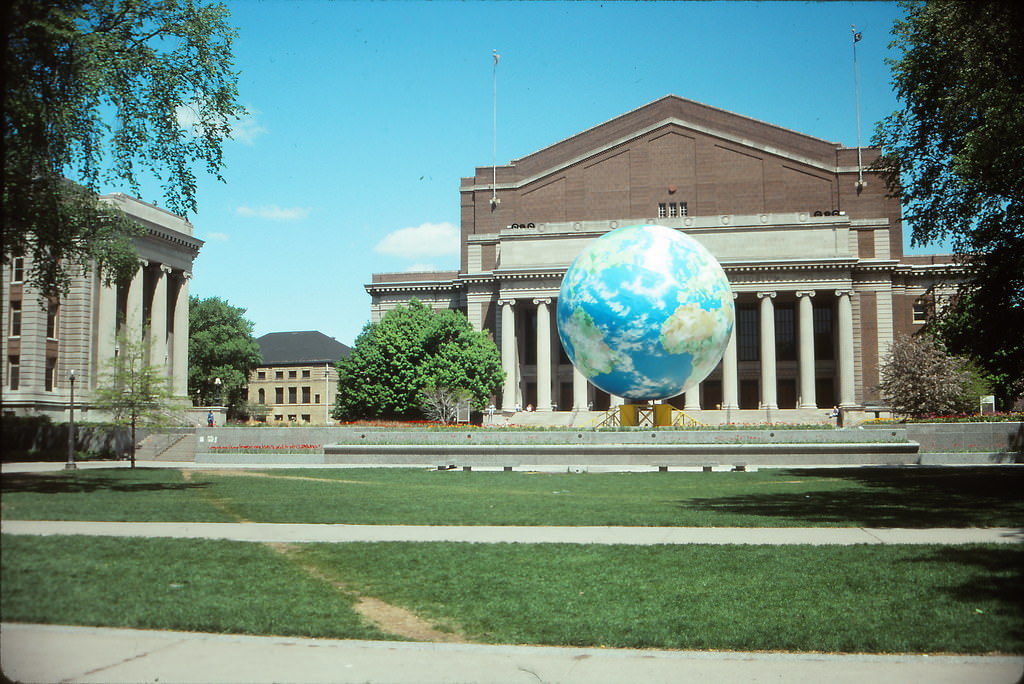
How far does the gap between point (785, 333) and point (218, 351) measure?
2074 inches

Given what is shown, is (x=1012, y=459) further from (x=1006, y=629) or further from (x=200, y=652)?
(x=200, y=652)

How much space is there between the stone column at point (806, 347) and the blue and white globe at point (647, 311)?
38908mm

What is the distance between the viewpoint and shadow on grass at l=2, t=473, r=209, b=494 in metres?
3.66

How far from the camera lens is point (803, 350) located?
65125 mm

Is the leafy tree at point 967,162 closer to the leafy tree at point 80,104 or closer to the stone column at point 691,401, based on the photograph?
the leafy tree at point 80,104

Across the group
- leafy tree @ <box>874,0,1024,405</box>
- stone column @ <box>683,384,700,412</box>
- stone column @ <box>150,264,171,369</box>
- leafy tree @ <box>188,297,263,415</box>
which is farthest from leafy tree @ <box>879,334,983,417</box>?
leafy tree @ <box>188,297,263,415</box>

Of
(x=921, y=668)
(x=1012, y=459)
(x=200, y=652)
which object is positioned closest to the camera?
(x=200, y=652)

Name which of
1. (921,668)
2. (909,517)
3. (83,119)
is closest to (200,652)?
(83,119)

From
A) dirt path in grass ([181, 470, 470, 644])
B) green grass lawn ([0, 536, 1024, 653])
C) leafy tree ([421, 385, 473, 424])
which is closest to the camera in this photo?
green grass lawn ([0, 536, 1024, 653])

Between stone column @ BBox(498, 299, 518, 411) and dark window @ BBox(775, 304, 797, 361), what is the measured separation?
2334 cm

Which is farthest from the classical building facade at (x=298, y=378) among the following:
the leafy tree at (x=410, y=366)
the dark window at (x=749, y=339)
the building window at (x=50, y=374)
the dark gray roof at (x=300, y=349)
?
the building window at (x=50, y=374)

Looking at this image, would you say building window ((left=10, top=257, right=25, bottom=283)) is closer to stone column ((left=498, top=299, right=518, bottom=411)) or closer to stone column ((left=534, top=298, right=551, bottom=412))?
stone column ((left=534, top=298, right=551, bottom=412))

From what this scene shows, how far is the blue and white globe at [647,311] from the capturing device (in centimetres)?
2662

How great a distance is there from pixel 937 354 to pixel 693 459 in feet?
81.0
